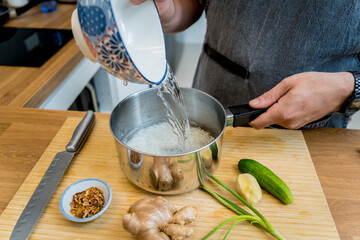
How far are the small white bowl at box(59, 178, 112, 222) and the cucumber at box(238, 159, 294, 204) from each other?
337 millimetres

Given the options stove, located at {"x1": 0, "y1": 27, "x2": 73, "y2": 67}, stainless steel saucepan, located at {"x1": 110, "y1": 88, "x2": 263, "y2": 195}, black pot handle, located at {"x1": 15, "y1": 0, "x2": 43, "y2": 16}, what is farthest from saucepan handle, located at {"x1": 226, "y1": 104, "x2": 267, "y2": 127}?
black pot handle, located at {"x1": 15, "y1": 0, "x2": 43, "y2": 16}

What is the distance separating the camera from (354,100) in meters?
0.80

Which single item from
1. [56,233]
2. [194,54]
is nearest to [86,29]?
[56,233]

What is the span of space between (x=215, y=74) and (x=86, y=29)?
60cm

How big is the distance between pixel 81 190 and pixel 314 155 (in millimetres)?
624

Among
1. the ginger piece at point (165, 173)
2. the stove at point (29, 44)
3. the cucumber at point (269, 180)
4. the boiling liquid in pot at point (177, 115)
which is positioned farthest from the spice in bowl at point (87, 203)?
the stove at point (29, 44)

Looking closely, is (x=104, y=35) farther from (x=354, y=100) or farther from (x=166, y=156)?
(x=354, y=100)

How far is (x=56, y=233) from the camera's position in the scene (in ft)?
2.19

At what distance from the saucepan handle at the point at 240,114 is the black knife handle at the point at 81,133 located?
1.36 ft

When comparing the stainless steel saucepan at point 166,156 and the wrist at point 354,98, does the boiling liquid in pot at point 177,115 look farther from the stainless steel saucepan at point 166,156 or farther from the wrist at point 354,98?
the wrist at point 354,98

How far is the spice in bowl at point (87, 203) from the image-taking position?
68cm

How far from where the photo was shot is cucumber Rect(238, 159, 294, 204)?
0.71 metres

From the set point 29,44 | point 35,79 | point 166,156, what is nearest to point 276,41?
point 166,156

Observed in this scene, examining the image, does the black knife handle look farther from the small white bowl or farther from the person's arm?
the person's arm
